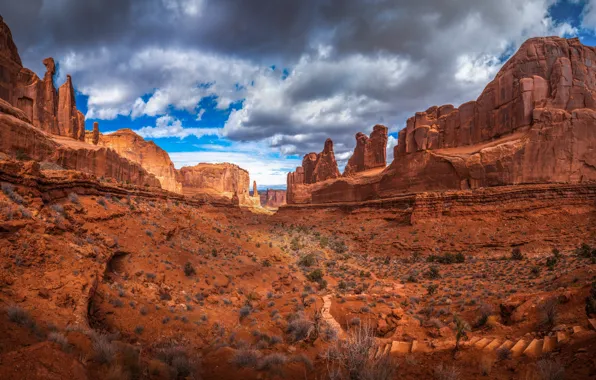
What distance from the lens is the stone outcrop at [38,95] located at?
95.5 ft

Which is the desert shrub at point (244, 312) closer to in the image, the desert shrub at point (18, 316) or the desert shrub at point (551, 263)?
the desert shrub at point (18, 316)

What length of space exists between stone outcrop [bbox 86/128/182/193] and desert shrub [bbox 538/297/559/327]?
78.8 m

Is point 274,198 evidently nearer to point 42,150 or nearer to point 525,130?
point 525,130

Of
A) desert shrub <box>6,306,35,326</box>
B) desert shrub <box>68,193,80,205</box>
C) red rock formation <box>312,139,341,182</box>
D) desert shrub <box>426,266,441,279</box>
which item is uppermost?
red rock formation <box>312,139,341,182</box>

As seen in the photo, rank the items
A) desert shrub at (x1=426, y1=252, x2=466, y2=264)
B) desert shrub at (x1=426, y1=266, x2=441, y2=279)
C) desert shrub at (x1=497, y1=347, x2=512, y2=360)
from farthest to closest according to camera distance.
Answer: desert shrub at (x1=426, y1=252, x2=466, y2=264)
desert shrub at (x1=426, y1=266, x2=441, y2=279)
desert shrub at (x1=497, y1=347, x2=512, y2=360)

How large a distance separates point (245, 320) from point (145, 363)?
5968mm

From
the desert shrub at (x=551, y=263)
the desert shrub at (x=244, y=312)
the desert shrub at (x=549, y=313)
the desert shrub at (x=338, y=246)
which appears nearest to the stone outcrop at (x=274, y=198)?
the desert shrub at (x=338, y=246)

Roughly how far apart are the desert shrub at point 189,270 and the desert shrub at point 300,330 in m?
6.31

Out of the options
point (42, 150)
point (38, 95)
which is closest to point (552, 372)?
point (42, 150)

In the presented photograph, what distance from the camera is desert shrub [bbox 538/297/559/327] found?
7723mm

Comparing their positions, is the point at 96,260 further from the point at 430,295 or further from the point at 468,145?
the point at 468,145

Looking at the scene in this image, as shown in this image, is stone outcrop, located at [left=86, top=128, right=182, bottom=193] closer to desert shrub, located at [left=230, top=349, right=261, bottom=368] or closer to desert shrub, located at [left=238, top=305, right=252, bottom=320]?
desert shrub, located at [left=238, top=305, right=252, bottom=320]

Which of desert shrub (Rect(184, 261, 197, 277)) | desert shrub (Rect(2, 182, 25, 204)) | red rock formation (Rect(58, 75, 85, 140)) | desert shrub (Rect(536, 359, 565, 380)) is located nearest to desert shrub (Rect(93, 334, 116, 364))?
desert shrub (Rect(2, 182, 25, 204))

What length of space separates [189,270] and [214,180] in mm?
96993
